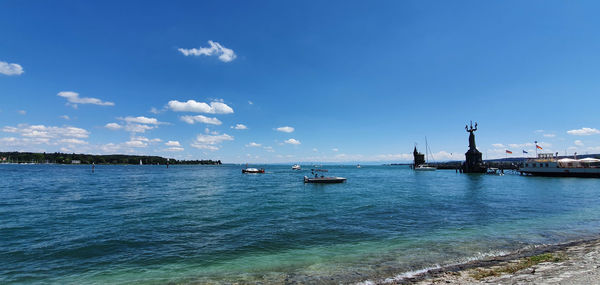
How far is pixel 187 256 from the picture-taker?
12664 mm

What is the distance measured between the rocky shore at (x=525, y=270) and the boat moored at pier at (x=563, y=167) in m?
71.8

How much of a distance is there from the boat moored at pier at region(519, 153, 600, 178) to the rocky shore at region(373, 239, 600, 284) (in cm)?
7184

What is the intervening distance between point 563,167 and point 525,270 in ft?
259

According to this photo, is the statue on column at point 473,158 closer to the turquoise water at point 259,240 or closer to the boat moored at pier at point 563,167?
the boat moored at pier at point 563,167

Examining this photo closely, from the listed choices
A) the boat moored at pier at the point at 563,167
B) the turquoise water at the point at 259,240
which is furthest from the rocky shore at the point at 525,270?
the boat moored at pier at the point at 563,167

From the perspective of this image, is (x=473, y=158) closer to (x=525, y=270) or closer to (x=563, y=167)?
(x=563, y=167)

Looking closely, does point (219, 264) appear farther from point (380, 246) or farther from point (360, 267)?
point (380, 246)

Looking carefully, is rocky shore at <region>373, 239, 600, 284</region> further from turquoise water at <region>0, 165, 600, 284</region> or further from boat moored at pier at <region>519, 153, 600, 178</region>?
boat moored at pier at <region>519, 153, 600, 178</region>

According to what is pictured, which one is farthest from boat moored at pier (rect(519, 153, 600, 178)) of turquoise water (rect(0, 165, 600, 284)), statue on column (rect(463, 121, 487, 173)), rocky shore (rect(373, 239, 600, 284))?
rocky shore (rect(373, 239, 600, 284))

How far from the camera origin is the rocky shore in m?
7.81

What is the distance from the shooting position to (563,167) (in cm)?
6456

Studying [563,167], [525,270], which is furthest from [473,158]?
[525,270]

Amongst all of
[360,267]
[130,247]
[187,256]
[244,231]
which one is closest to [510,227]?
[360,267]

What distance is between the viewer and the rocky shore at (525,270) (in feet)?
25.6
